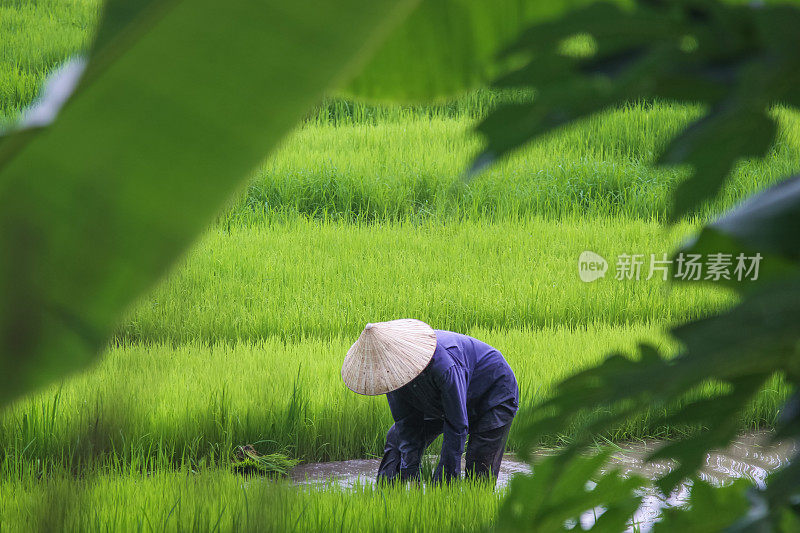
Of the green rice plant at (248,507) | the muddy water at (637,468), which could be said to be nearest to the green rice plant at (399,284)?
the muddy water at (637,468)

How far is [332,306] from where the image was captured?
11.6 feet

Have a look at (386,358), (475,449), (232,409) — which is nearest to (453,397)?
(386,358)

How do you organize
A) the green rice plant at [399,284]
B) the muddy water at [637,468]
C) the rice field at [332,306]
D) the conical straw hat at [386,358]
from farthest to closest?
the green rice plant at [399,284], the muddy water at [637,468], the conical straw hat at [386,358], the rice field at [332,306]

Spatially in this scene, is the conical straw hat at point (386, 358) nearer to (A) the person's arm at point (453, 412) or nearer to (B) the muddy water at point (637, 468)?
(A) the person's arm at point (453, 412)

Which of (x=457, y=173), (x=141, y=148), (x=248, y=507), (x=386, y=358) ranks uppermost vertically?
(x=457, y=173)

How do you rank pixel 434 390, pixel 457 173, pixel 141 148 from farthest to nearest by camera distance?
pixel 457 173, pixel 434 390, pixel 141 148

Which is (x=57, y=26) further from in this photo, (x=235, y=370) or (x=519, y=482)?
(x=519, y=482)

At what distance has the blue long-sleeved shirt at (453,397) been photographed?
6.60 ft

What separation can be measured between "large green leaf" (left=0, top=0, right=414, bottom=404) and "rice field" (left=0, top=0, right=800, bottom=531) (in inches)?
0.8

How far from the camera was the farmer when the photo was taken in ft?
6.35

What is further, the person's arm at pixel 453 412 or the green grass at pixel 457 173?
the green grass at pixel 457 173

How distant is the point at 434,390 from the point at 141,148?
197 cm

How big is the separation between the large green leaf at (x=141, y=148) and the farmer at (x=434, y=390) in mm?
1730

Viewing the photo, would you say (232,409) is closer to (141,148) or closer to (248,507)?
(248,507)
